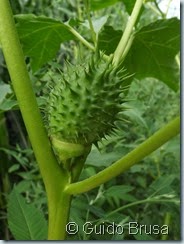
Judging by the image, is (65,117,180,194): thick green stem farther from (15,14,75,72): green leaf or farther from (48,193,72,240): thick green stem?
(15,14,75,72): green leaf

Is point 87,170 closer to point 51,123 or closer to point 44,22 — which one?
point 44,22

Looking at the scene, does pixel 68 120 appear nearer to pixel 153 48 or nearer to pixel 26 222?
pixel 26 222

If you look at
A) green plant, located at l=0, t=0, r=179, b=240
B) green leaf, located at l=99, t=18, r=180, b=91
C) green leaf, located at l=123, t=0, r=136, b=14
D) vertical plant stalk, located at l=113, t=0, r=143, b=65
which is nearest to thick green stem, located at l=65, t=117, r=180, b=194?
A: green plant, located at l=0, t=0, r=179, b=240

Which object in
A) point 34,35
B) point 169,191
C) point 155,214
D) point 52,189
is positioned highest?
point 34,35

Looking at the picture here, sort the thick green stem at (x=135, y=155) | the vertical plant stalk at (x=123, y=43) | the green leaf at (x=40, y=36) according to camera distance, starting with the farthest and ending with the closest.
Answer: the green leaf at (x=40, y=36)
the vertical plant stalk at (x=123, y=43)
the thick green stem at (x=135, y=155)

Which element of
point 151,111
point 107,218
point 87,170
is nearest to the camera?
point 107,218

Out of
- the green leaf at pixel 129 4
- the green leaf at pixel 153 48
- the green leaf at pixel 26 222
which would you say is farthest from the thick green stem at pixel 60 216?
the green leaf at pixel 129 4

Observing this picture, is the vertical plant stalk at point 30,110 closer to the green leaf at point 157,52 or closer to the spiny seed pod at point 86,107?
the spiny seed pod at point 86,107

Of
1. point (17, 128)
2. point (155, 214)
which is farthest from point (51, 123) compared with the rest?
point (17, 128)

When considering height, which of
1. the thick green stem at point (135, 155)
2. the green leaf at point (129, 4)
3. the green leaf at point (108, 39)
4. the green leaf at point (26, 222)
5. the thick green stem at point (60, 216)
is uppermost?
the green leaf at point (129, 4)
